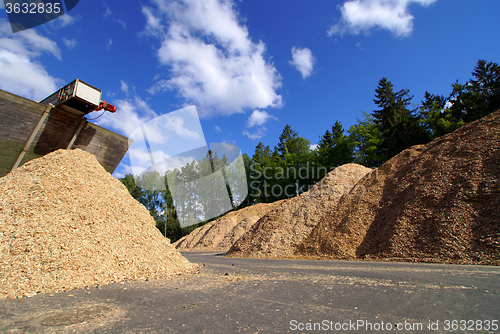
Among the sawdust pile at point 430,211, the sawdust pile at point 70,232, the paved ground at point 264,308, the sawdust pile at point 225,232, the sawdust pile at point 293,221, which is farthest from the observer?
the sawdust pile at point 225,232

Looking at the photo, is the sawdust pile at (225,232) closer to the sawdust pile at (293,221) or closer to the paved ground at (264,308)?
the sawdust pile at (293,221)

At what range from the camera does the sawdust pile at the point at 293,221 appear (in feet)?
45.3

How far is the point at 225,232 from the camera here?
27.4m

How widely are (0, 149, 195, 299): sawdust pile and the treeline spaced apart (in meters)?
30.3

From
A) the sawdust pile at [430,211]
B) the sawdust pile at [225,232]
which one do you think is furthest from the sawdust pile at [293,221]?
the sawdust pile at [225,232]

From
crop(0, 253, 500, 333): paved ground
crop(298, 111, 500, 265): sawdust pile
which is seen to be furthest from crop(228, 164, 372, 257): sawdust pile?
crop(0, 253, 500, 333): paved ground

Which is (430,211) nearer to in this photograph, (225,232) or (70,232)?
(70,232)

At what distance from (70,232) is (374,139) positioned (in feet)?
109

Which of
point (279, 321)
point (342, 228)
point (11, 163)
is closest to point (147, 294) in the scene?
point (279, 321)

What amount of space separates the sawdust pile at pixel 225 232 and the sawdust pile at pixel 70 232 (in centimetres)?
1763

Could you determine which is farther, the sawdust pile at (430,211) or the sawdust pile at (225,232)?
the sawdust pile at (225,232)

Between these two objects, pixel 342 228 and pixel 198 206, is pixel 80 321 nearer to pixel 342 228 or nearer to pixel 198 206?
pixel 342 228

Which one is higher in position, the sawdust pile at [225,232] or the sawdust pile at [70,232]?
the sawdust pile at [70,232]

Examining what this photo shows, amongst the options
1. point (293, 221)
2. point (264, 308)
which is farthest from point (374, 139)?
point (264, 308)
